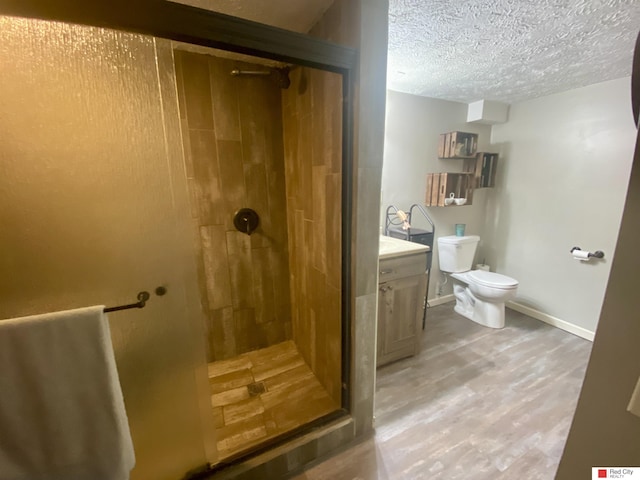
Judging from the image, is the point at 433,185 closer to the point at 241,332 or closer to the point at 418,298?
the point at 418,298

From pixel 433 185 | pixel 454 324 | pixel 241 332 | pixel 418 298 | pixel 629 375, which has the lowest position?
pixel 454 324

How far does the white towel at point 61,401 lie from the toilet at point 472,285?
2732 millimetres

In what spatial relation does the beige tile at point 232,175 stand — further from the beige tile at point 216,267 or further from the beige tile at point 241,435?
the beige tile at point 241,435

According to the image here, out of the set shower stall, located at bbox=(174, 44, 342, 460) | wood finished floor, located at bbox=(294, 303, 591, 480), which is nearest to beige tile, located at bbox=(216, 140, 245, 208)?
shower stall, located at bbox=(174, 44, 342, 460)

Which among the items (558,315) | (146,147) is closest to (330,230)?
(146,147)

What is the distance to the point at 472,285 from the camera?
2525 mm

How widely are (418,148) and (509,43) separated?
42.6 inches

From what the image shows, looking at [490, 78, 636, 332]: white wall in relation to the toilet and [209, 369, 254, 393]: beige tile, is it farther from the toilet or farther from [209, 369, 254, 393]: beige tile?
[209, 369, 254, 393]: beige tile

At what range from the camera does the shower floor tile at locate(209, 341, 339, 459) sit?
1426 mm

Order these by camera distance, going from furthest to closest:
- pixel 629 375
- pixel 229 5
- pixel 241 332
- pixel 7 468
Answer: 1. pixel 241 332
2. pixel 229 5
3. pixel 7 468
4. pixel 629 375

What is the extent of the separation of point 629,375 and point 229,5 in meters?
1.80

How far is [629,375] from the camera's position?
0.48m

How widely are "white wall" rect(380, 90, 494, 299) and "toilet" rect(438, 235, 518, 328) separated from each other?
0.17 m

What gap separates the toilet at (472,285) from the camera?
2357 millimetres
